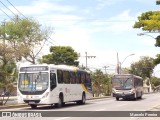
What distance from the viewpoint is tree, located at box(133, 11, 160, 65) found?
21328 millimetres

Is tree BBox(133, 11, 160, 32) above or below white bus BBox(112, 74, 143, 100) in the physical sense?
above

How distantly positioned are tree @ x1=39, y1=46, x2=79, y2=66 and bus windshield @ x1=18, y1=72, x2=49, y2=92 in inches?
1846

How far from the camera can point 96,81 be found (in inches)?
2544

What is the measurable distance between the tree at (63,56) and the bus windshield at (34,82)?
46.9m

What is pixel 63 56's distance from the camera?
74562 millimetres

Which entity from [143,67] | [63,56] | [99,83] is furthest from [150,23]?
[143,67]

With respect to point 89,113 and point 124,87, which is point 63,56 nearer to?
point 124,87

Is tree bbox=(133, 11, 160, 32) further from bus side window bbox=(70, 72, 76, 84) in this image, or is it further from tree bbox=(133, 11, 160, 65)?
bus side window bbox=(70, 72, 76, 84)

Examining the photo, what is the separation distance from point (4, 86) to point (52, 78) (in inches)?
211

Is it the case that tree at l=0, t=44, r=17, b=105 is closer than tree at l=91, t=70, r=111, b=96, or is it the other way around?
tree at l=0, t=44, r=17, b=105

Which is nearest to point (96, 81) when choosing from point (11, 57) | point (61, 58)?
point (61, 58)

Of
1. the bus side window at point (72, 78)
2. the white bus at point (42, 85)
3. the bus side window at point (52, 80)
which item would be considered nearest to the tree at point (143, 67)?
the bus side window at point (72, 78)

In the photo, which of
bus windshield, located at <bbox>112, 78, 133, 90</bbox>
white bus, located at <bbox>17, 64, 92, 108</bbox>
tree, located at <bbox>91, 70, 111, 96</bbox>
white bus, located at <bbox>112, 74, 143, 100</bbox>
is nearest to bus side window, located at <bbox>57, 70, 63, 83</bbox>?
white bus, located at <bbox>17, 64, 92, 108</bbox>

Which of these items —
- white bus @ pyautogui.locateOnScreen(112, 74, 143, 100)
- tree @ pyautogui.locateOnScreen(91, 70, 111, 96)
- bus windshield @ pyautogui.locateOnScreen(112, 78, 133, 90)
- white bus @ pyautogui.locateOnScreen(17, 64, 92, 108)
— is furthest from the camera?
tree @ pyautogui.locateOnScreen(91, 70, 111, 96)
